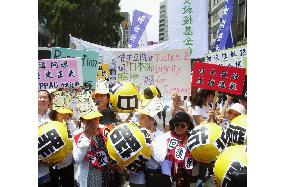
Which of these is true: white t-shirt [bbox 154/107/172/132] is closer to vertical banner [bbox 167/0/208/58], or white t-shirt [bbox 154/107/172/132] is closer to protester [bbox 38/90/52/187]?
protester [bbox 38/90/52/187]

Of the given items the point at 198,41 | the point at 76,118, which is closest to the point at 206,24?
the point at 198,41

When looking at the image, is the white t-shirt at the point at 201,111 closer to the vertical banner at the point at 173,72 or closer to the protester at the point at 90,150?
the vertical banner at the point at 173,72

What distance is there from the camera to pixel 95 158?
5012 mm

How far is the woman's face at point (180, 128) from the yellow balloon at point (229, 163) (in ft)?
4.99

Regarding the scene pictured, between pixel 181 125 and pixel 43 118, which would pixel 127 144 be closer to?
pixel 181 125

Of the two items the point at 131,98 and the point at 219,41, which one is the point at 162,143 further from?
the point at 219,41

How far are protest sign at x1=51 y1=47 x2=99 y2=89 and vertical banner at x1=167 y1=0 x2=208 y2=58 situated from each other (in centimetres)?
339

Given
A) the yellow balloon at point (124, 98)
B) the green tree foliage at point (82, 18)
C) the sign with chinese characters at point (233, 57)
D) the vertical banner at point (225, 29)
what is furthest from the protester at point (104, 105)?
the green tree foliage at point (82, 18)

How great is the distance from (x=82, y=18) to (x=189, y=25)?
2189 cm

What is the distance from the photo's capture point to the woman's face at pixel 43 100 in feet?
17.9

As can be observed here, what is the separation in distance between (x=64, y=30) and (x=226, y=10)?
60.6 ft

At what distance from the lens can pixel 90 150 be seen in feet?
16.4

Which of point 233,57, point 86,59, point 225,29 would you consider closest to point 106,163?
point 86,59

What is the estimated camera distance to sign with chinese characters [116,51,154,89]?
757cm
